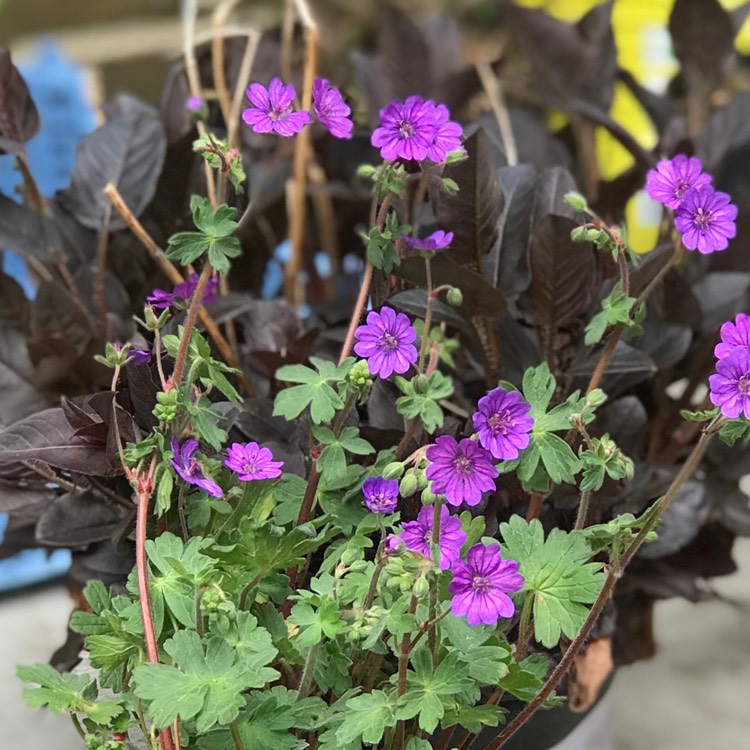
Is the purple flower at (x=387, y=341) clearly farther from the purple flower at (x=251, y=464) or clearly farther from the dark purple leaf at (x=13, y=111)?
the dark purple leaf at (x=13, y=111)

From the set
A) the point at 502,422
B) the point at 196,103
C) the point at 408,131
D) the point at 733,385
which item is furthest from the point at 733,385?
the point at 196,103

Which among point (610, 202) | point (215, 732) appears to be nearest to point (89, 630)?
point (215, 732)

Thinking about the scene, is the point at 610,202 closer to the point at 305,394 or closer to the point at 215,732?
the point at 305,394

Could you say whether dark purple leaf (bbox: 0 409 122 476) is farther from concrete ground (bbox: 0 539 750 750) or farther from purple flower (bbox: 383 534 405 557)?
concrete ground (bbox: 0 539 750 750)

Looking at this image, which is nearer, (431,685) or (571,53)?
(431,685)

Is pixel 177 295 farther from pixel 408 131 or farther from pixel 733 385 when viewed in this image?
pixel 733 385

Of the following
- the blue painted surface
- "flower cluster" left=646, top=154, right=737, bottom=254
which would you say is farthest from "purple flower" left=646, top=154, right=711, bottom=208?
the blue painted surface

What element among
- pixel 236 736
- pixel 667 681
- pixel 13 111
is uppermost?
pixel 13 111
